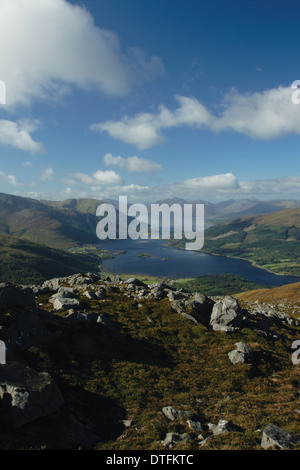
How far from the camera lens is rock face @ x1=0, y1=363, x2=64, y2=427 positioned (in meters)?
15.3

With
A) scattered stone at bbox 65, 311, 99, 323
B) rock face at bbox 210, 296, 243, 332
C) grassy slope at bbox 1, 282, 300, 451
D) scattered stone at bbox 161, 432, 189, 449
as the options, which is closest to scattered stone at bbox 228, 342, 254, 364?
grassy slope at bbox 1, 282, 300, 451

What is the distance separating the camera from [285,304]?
8419 cm

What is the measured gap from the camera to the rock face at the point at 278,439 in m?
14.0

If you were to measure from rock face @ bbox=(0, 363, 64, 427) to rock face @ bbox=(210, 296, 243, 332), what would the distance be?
29.6m

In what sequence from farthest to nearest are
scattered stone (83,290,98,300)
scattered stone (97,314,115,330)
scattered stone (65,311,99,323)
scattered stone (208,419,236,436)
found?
scattered stone (83,290,98,300), scattered stone (97,314,115,330), scattered stone (65,311,99,323), scattered stone (208,419,236,436)

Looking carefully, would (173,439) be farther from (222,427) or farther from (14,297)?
(14,297)

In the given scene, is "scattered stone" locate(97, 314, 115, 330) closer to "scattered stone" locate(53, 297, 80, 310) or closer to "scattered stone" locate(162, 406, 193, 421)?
"scattered stone" locate(53, 297, 80, 310)

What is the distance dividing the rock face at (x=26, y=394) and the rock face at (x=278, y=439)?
48.5ft

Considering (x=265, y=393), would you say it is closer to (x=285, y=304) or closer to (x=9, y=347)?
(x=9, y=347)

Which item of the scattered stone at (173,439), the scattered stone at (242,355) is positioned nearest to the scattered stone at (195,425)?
the scattered stone at (173,439)

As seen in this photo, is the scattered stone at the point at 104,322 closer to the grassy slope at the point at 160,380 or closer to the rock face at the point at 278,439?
the grassy slope at the point at 160,380

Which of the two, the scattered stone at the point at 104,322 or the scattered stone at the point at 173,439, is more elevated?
the scattered stone at the point at 104,322

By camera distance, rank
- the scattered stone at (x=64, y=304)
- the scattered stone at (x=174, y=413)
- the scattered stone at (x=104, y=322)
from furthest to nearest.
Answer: the scattered stone at (x=64, y=304) < the scattered stone at (x=104, y=322) < the scattered stone at (x=174, y=413)

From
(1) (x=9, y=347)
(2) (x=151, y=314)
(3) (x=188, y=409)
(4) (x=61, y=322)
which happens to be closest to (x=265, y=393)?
(3) (x=188, y=409)
